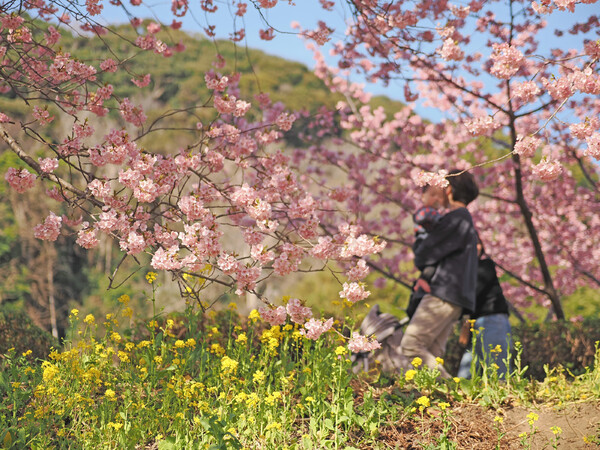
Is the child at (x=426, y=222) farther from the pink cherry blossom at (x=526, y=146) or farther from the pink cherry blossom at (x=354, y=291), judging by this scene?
the pink cherry blossom at (x=354, y=291)

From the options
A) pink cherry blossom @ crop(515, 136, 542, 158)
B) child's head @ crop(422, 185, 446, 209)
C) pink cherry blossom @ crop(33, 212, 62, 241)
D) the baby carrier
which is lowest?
the baby carrier

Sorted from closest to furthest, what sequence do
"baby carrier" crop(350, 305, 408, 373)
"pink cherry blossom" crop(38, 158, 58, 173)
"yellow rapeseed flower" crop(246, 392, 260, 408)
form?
"yellow rapeseed flower" crop(246, 392, 260, 408) < "pink cherry blossom" crop(38, 158, 58, 173) < "baby carrier" crop(350, 305, 408, 373)

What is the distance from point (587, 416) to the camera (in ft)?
12.4

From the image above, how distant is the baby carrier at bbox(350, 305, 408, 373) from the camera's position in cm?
482

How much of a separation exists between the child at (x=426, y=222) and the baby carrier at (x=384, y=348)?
0.70ft

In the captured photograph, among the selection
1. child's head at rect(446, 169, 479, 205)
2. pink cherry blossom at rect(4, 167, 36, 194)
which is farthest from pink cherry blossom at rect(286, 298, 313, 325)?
child's head at rect(446, 169, 479, 205)

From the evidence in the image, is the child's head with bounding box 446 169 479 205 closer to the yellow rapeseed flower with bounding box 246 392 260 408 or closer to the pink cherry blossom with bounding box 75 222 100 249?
the yellow rapeseed flower with bounding box 246 392 260 408

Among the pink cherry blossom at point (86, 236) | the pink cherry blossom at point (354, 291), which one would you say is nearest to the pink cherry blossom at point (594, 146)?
the pink cherry blossom at point (354, 291)

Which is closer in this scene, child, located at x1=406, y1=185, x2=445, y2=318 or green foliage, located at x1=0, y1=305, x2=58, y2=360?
child, located at x1=406, y1=185, x2=445, y2=318

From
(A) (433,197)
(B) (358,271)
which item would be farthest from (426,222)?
(B) (358,271)

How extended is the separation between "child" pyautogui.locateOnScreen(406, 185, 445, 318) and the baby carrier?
21 cm

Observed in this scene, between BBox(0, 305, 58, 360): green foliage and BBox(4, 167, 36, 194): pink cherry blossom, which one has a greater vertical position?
BBox(4, 167, 36, 194): pink cherry blossom

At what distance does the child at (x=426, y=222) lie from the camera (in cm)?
486

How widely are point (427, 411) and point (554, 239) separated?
24.4ft
